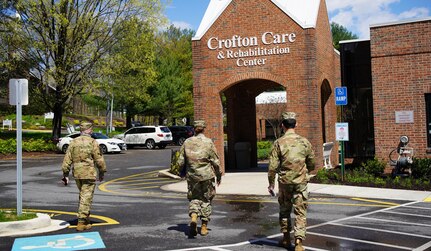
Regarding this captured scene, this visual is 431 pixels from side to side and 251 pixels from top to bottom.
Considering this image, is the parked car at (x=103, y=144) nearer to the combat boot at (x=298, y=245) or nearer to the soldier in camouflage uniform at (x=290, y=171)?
the soldier in camouflage uniform at (x=290, y=171)

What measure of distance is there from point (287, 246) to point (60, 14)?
27399 millimetres

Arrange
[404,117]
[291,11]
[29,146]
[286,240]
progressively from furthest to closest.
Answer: [29,146], [291,11], [404,117], [286,240]

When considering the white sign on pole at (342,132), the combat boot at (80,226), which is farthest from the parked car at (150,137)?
the combat boot at (80,226)

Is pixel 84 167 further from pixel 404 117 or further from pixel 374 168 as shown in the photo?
pixel 404 117

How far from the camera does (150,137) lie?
3741 centimetres

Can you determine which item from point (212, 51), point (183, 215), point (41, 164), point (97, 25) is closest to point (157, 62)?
point (97, 25)

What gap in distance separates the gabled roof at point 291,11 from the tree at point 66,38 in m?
15.1

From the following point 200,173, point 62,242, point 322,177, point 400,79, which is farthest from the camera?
point 400,79

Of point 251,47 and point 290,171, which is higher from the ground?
point 251,47

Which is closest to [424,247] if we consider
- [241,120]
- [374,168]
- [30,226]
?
[30,226]

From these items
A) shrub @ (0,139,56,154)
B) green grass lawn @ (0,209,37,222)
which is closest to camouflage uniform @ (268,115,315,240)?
green grass lawn @ (0,209,37,222)

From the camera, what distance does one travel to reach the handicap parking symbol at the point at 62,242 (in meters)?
7.25

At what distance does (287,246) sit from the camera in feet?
22.9

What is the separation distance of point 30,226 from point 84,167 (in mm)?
1412
